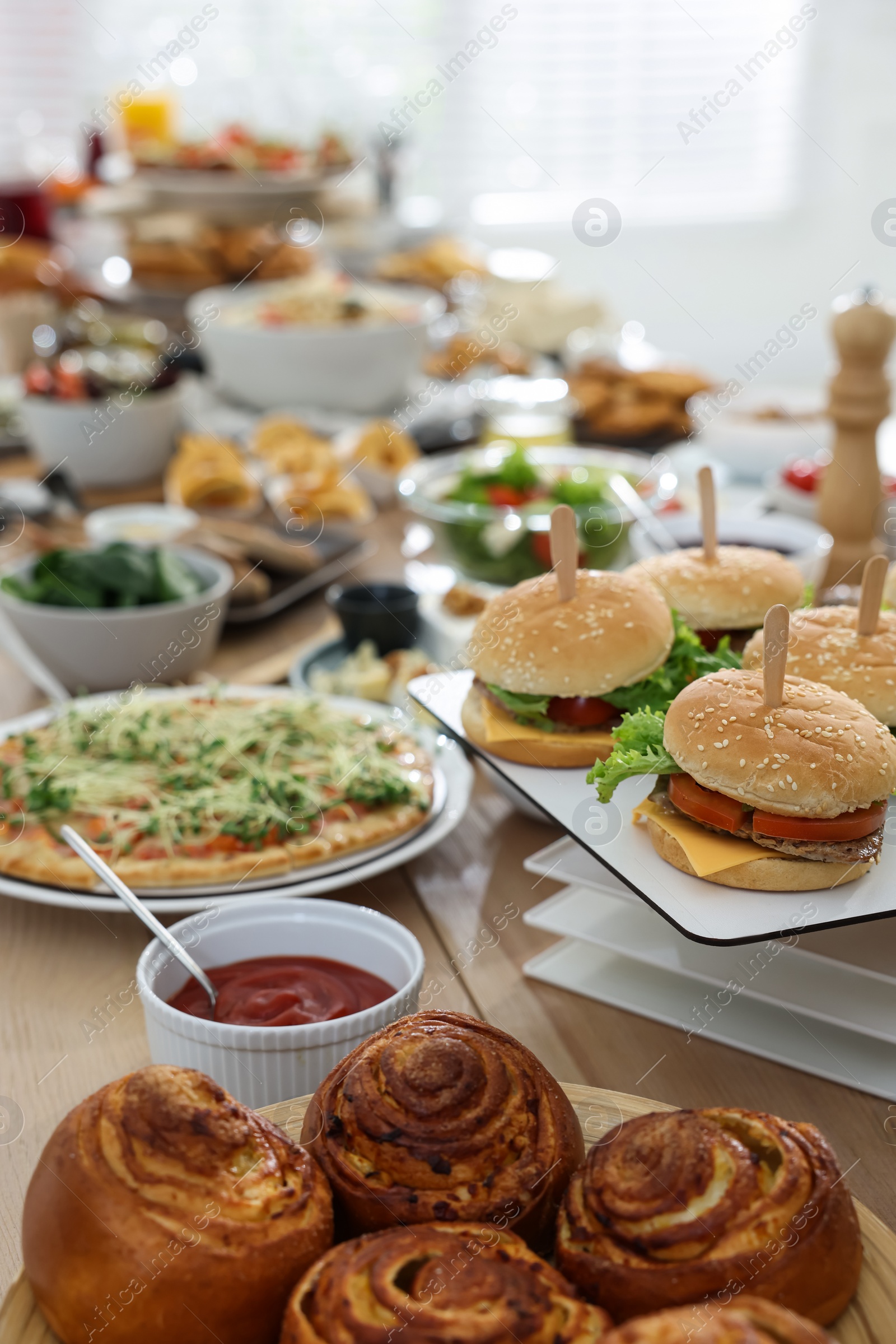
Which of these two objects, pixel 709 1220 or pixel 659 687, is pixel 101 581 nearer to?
pixel 659 687

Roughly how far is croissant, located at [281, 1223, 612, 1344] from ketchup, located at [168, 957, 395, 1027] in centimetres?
43

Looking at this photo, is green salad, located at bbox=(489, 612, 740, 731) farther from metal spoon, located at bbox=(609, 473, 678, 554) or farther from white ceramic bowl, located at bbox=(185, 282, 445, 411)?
white ceramic bowl, located at bbox=(185, 282, 445, 411)

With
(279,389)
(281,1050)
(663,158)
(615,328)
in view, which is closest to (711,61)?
(663,158)

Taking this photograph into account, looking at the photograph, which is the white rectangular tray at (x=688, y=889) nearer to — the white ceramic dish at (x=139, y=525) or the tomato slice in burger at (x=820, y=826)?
the tomato slice in burger at (x=820, y=826)

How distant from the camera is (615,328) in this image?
512 cm

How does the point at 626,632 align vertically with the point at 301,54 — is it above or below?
below

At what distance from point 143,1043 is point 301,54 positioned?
8165 millimetres

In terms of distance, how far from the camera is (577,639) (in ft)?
5.36

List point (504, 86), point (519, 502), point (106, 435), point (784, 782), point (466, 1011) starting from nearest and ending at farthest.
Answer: point (784, 782)
point (466, 1011)
point (519, 502)
point (106, 435)
point (504, 86)

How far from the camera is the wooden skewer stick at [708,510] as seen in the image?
1.78 meters

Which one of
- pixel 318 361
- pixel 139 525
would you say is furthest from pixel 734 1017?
pixel 318 361

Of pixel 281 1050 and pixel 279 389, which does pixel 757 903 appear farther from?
pixel 279 389

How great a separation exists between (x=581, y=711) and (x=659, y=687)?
0.11m

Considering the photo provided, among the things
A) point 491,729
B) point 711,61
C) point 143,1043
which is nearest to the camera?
point 143,1043
